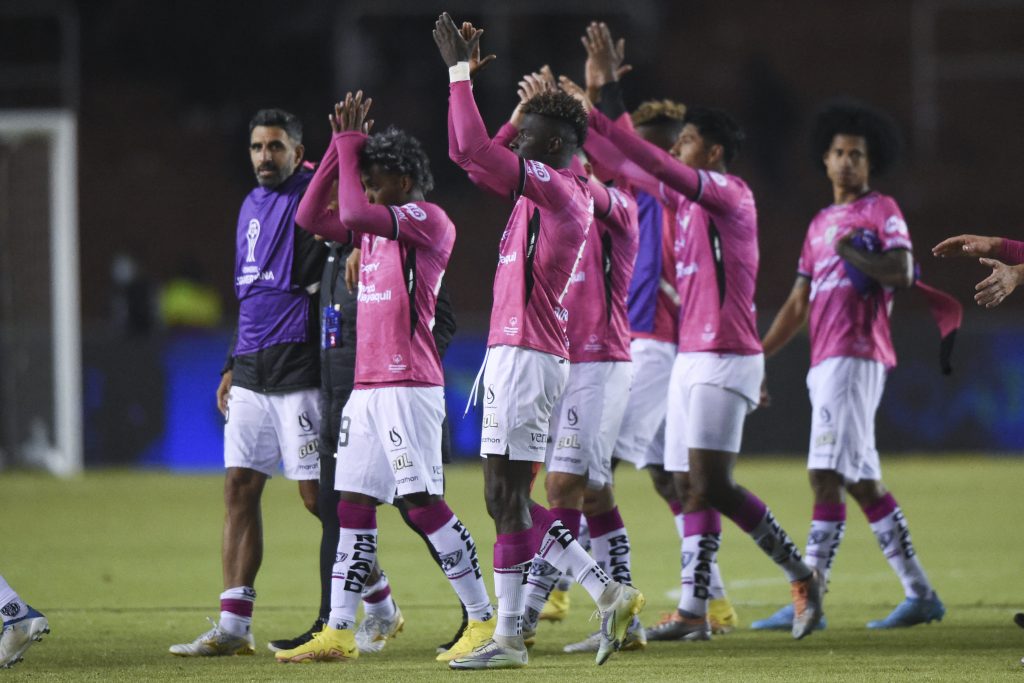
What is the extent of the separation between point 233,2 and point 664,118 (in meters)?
17.7

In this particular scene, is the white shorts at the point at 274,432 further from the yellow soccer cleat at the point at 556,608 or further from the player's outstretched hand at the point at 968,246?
the player's outstretched hand at the point at 968,246

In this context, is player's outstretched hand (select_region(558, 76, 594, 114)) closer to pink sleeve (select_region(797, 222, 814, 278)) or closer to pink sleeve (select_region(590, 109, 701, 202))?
pink sleeve (select_region(590, 109, 701, 202))

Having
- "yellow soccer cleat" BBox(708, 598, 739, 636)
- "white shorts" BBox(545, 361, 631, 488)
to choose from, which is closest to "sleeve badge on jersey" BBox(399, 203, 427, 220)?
"white shorts" BBox(545, 361, 631, 488)

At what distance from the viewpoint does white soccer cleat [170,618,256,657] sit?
7.01 metres

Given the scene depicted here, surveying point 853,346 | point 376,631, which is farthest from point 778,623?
point 376,631

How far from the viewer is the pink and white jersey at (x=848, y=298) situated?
820cm

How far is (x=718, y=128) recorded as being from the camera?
26.2 ft

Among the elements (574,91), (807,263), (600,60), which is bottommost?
(807,263)

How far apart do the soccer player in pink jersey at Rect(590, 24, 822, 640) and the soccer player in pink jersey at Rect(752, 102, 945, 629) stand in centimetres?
54

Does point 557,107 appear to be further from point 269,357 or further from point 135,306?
point 135,306

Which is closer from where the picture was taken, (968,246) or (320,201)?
(968,246)

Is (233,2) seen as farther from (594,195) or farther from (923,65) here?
(594,195)

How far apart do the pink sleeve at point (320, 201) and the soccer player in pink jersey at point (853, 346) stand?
268 cm

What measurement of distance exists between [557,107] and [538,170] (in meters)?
0.37
